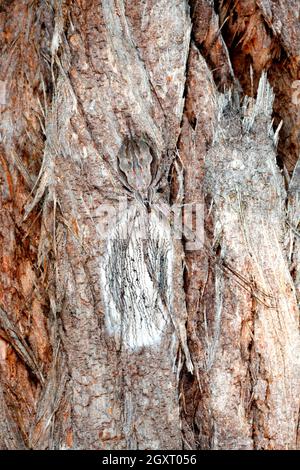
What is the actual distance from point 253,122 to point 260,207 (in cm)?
27

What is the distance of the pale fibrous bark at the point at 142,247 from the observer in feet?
6.78

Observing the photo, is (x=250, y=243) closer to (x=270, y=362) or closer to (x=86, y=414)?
(x=270, y=362)

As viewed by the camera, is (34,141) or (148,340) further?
(34,141)

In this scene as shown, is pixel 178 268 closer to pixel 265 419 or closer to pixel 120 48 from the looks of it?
pixel 265 419

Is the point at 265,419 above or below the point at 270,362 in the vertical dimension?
below

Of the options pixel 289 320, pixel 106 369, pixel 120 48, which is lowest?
pixel 106 369

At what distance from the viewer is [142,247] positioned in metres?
2.07

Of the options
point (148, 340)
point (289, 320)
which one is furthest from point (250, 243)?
point (148, 340)

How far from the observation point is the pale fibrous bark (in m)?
2.07

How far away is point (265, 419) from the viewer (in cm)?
208

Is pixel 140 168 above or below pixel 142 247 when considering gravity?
above

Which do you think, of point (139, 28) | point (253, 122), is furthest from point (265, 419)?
point (139, 28)

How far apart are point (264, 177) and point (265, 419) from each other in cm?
74

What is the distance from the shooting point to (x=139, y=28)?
215 centimetres
